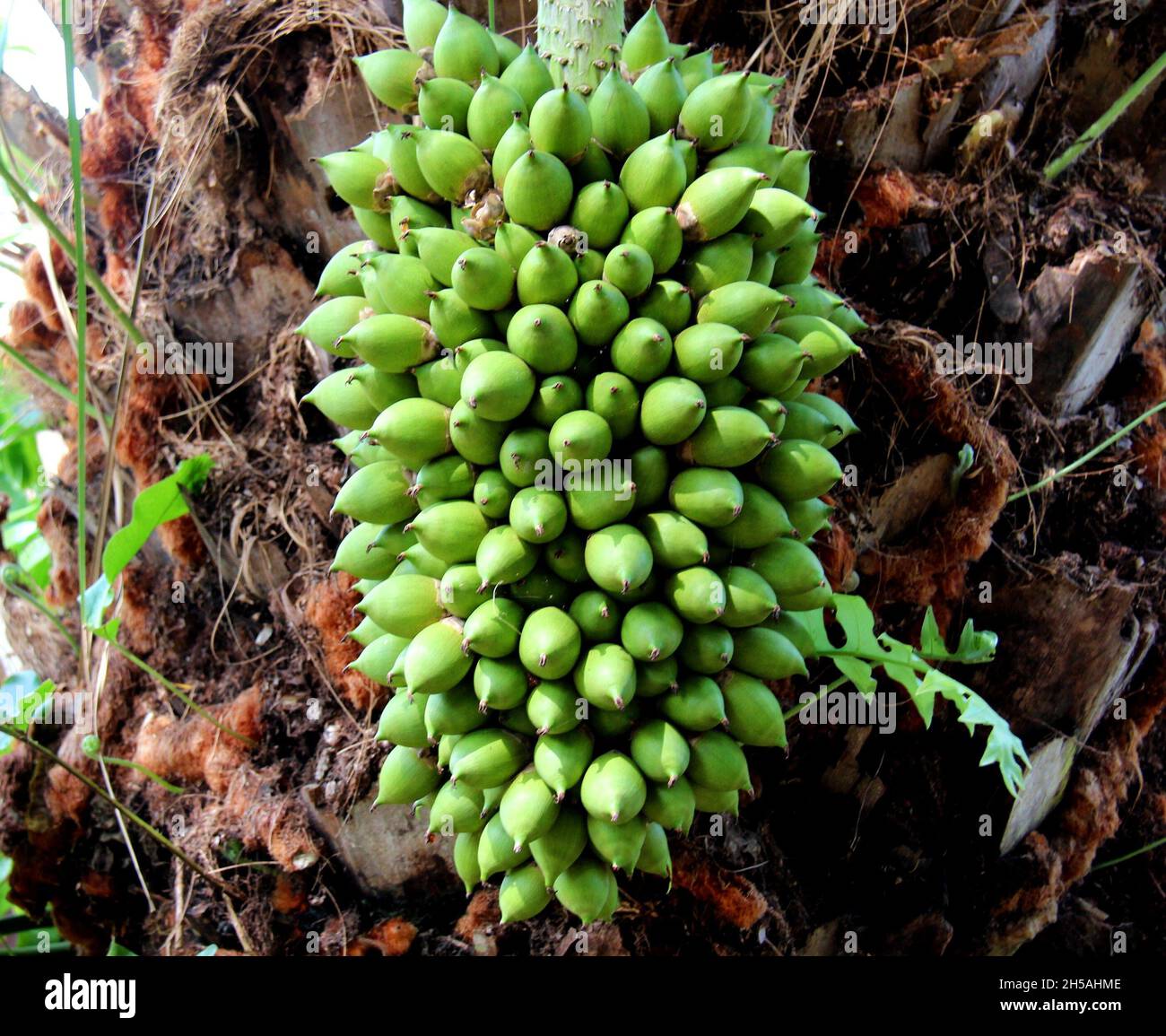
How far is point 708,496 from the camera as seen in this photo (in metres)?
→ 1.22

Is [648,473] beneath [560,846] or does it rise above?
above

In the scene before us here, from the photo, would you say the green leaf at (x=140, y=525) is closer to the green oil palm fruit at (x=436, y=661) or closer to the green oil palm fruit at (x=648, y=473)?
the green oil palm fruit at (x=436, y=661)

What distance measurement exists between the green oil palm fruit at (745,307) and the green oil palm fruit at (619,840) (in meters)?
0.67

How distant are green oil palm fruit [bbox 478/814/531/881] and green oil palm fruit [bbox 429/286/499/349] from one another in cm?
64

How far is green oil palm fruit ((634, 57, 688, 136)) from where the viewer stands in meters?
1.35

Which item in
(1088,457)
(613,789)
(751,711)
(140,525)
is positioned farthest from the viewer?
(1088,457)

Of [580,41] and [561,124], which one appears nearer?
[561,124]

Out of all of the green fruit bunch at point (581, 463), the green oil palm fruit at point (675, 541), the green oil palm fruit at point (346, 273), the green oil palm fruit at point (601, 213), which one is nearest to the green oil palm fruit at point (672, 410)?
the green fruit bunch at point (581, 463)

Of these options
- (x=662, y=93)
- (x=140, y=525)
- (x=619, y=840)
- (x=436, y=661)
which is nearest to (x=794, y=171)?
(x=662, y=93)

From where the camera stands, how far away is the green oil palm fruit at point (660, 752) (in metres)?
1.18

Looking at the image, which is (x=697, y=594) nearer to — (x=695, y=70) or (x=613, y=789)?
(x=613, y=789)

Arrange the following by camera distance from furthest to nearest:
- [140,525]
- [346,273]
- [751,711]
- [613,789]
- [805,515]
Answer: [140,525] < [346,273] < [805,515] < [751,711] < [613,789]

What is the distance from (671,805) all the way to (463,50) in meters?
1.12

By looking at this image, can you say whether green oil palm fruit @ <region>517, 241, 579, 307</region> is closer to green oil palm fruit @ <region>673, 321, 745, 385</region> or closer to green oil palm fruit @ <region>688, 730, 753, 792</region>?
green oil palm fruit @ <region>673, 321, 745, 385</region>
